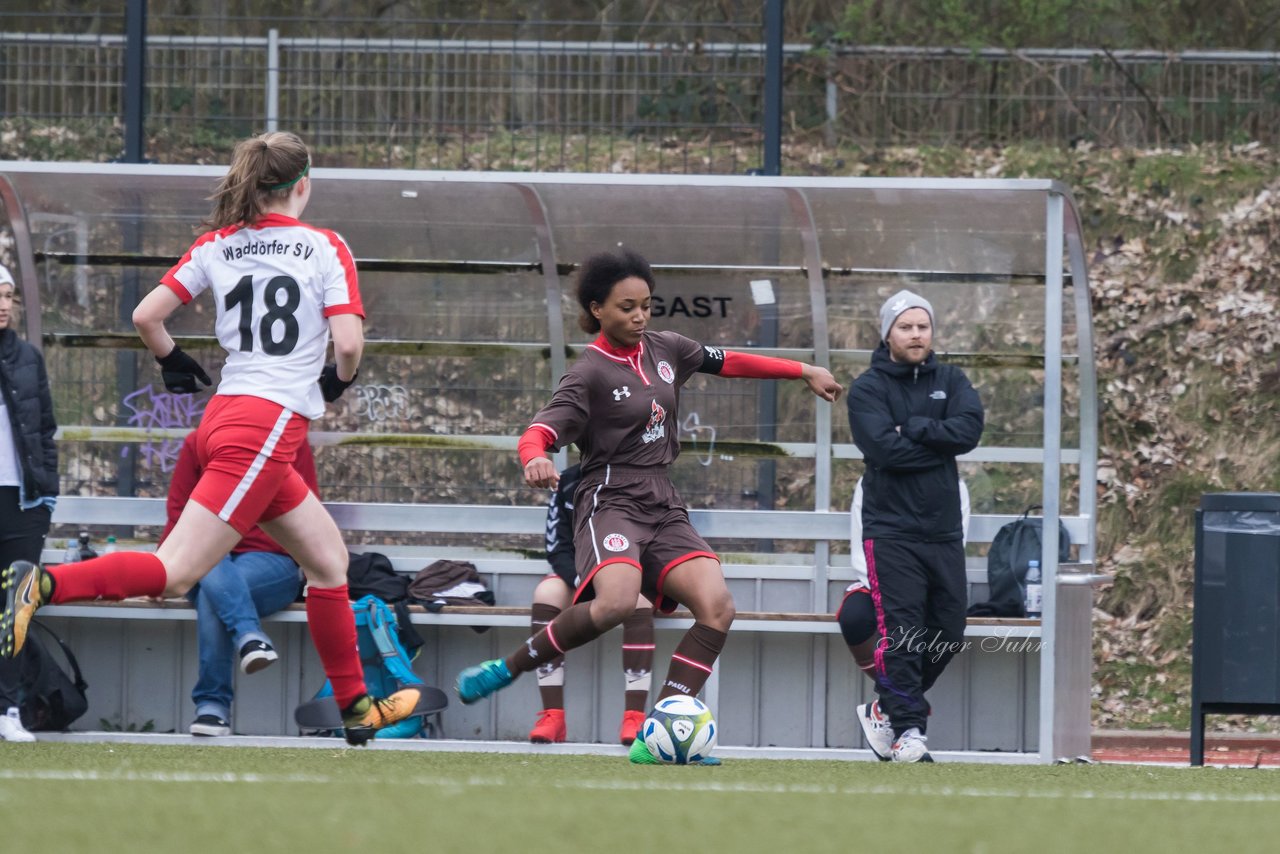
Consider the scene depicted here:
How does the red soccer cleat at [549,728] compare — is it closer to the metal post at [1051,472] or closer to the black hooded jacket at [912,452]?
the black hooded jacket at [912,452]

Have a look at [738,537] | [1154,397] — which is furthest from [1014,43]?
[738,537]

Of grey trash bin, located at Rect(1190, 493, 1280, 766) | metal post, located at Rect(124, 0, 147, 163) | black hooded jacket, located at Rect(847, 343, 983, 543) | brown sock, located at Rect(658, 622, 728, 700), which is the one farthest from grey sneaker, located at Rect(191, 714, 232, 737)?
grey trash bin, located at Rect(1190, 493, 1280, 766)

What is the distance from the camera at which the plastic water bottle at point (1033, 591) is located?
7457 mm

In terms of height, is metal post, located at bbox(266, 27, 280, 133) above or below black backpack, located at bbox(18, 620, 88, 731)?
above

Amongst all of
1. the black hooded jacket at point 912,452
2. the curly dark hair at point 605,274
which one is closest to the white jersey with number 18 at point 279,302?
the curly dark hair at point 605,274

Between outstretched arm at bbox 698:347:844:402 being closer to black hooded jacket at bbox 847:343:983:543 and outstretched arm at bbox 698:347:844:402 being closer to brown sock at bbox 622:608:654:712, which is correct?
black hooded jacket at bbox 847:343:983:543

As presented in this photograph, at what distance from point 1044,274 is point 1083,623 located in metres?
1.57

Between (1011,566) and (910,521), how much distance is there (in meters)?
1.03

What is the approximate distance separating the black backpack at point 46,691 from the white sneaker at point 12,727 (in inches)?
10.1

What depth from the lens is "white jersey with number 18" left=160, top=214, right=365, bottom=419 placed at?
5.32 meters

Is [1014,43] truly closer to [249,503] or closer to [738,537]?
[738,537]

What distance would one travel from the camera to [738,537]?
8.05m

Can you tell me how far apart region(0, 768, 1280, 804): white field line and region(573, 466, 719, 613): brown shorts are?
3.64ft

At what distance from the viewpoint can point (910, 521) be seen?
668 cm
